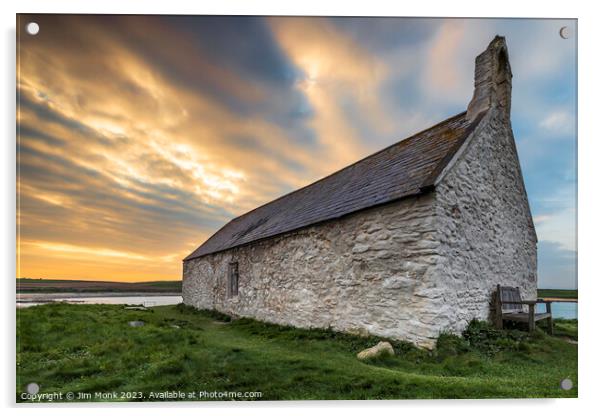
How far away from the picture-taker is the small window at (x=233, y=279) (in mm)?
13502

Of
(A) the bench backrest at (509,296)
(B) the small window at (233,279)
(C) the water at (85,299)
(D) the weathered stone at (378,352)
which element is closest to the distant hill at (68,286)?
(C) the water at (85,299)

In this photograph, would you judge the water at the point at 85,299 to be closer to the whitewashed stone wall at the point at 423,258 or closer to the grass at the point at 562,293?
the grass at the point at 562,293

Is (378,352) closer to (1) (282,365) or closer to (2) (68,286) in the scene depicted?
(1) (282,365)

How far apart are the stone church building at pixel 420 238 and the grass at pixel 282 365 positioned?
2.25ft

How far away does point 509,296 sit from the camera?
7828mm

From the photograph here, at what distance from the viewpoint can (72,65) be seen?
209 inches

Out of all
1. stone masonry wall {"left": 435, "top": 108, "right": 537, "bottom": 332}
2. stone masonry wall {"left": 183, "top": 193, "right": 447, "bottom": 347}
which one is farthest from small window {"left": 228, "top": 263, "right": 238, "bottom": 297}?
stone masonry wall {"left": 435, "top": 108, "right": 537, "bottom": 332}

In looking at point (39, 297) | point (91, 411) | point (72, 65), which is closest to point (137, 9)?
point (72, 65)

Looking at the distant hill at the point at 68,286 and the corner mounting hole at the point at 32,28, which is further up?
the corner mounting hole at the point at 32,28

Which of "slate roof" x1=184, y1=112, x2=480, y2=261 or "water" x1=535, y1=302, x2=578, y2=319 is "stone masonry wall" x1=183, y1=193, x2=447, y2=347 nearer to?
"slate roof" x1=184, y1=112, x2=480, y2=261

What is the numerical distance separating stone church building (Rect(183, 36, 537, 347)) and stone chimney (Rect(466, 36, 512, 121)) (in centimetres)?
3

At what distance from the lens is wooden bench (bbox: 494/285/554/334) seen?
22.4 feet

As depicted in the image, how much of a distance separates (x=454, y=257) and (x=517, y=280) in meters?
3.34

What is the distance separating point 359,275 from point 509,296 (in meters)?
3.61
